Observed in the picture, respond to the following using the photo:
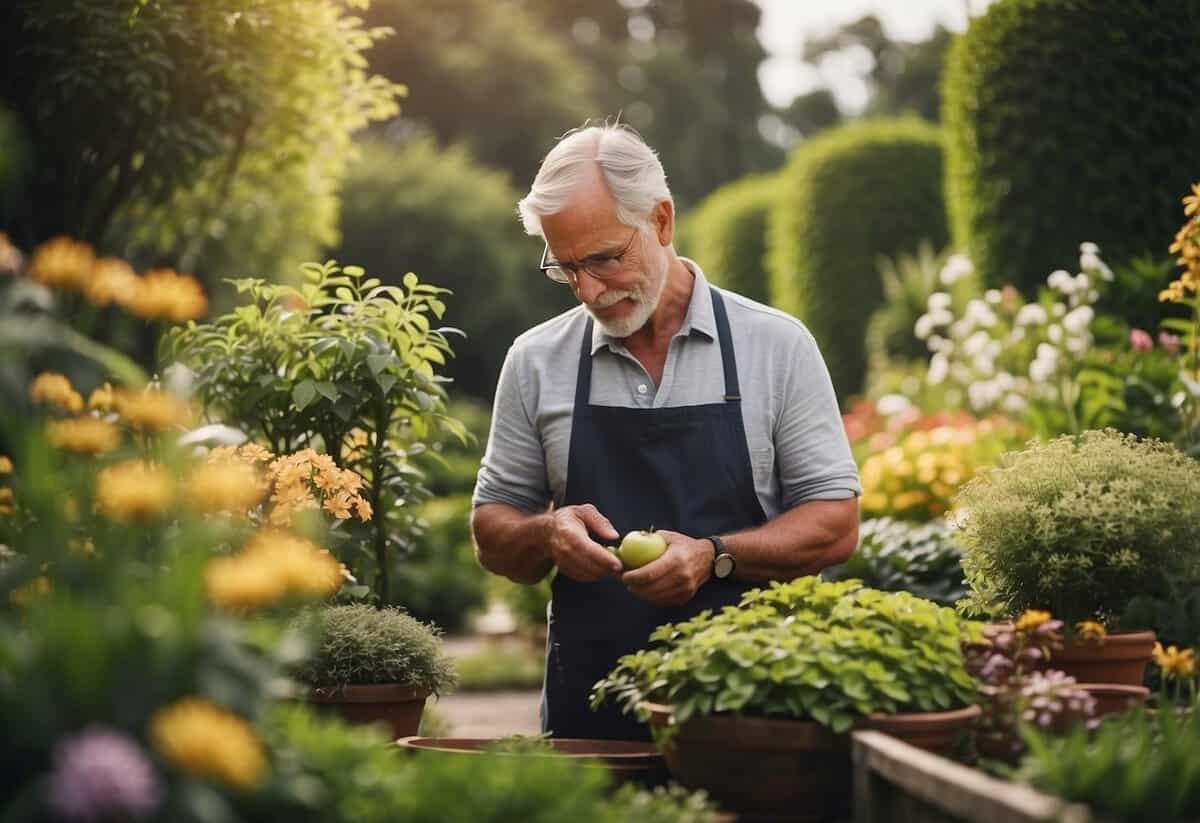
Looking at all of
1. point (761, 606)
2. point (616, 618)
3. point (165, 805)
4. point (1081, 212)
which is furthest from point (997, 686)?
point (1081, 212)

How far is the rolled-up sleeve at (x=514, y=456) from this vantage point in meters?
3.21

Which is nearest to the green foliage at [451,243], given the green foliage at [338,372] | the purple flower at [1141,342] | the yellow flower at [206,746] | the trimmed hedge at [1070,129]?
the trimmed hedge at [1070,129]

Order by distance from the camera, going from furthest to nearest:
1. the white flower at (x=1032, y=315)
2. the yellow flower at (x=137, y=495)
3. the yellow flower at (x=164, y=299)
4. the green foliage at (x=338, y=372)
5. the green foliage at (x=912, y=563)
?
the white flower at (x=1032, y=315) → the green foliage at (x=912, y=563) → the green foliage at (x=338, y=372) → the yellow flower at (x=164, y=299) → the yellow flower at (x=137, y=495)

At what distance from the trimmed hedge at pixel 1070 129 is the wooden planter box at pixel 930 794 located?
591 cm

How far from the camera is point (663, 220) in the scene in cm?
319

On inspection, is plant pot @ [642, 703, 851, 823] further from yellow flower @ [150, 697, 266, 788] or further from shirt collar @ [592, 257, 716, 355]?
shirt collar @ [592, 257, 716, 355]

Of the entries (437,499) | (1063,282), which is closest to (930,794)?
(437,499)

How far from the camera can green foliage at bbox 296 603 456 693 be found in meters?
2.70

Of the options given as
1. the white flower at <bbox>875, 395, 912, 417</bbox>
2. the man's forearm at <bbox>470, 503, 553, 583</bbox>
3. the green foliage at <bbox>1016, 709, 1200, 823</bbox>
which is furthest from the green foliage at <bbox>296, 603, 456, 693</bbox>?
the white flower at <bbox>875, 395, 912, 417</bbox>

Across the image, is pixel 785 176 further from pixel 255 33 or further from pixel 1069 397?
pixel 255 33

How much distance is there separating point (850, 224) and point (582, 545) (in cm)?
1198

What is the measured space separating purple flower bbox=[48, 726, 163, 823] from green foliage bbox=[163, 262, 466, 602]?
2.09 metres

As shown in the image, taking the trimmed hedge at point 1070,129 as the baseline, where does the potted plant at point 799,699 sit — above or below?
below

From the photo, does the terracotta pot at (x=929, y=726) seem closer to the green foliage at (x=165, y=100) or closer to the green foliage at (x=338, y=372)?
the green foliage at (x=338, y=372)
